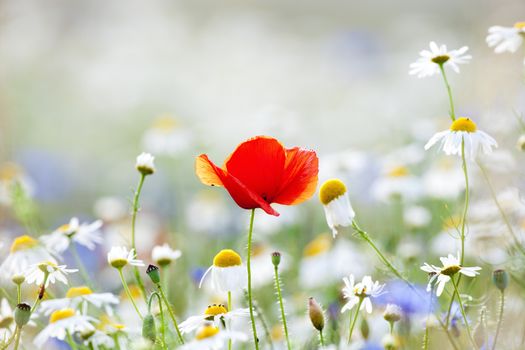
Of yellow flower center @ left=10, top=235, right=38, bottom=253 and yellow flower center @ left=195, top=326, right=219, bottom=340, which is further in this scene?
yellow flower center @ left=10, top=235, right=38, bottom=253

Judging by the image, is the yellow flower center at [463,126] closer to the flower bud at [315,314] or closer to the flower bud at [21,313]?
the flower bud at [315,314]

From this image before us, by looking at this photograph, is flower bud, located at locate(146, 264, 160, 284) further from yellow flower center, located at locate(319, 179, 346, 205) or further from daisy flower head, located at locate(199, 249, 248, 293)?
yellow flower center, located at locate(319, 179, 346, 205)

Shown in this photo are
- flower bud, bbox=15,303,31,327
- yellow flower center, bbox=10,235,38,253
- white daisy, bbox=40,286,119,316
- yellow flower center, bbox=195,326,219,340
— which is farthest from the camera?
yellow flower center, bbox=10,235,38,253

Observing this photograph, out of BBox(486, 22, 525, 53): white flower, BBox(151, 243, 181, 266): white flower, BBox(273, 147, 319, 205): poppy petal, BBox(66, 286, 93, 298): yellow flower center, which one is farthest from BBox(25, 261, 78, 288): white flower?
BBox(486, 22, 525, 53): white flower

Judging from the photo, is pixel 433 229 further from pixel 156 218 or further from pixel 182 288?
pixel 156 218

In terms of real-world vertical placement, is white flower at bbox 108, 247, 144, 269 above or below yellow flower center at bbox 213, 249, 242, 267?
above

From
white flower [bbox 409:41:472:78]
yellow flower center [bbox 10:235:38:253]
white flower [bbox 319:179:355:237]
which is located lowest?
yellow flower center [bbox 10:235:38:253]

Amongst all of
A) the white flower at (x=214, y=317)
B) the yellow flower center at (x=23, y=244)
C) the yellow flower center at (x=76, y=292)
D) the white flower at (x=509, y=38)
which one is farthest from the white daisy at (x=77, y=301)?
the white flower at (x=509, y=38)

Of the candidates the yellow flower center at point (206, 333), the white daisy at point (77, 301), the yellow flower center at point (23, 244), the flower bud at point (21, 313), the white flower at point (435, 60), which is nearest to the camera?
the yellow flower center at point (206, 333)
